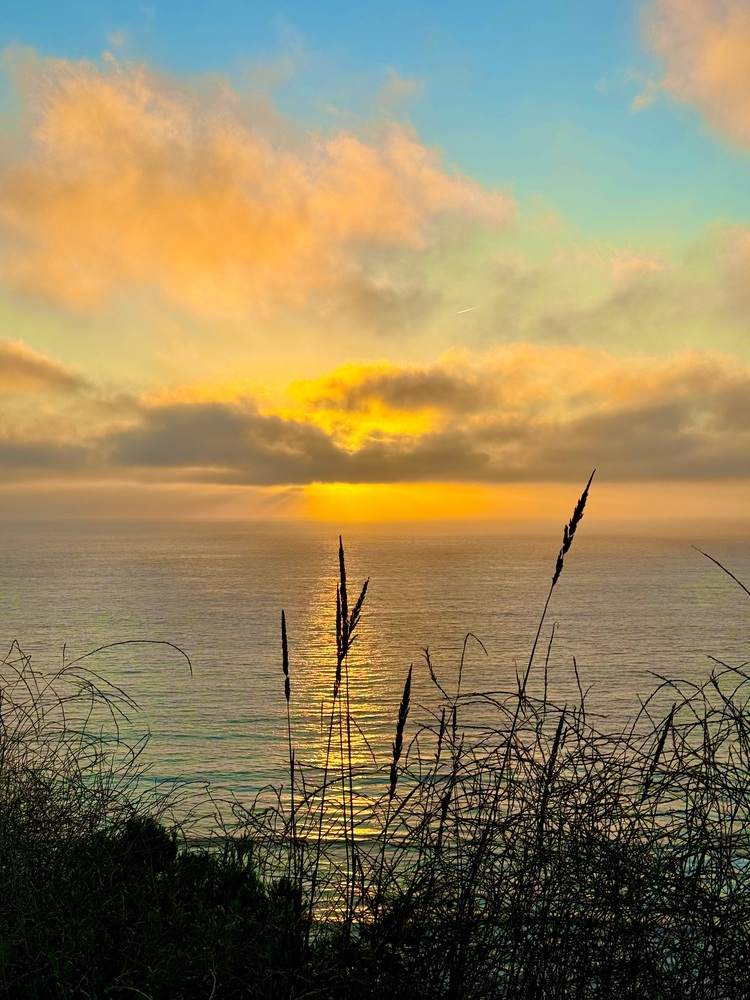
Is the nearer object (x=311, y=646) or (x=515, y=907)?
(x=515, y=907)

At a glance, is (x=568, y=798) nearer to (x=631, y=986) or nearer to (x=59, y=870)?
(x=631, y=986)

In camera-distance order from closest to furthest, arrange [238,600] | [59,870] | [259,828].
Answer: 1. [259,828]
2. [59,870]
3. [238,600]

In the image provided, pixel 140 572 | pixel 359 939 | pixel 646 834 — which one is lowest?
pixel 140 572

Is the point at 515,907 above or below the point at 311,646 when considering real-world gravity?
above

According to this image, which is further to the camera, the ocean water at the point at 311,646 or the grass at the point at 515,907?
the ocean water at the point at 311,646

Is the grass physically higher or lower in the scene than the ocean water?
higher

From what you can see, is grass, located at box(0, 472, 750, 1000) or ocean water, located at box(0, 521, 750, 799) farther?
ocean water, located at box(0, 521, 750, 799)

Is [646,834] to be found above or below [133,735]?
above


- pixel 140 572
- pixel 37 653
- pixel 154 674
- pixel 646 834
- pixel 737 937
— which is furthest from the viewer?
pixel 140 572

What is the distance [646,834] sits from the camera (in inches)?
196

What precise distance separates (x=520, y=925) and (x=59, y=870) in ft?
12.9

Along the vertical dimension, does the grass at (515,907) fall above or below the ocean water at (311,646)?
above

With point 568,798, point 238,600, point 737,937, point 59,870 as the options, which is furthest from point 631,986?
point 238,600

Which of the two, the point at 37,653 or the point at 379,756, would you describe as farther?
the point at 37,653
